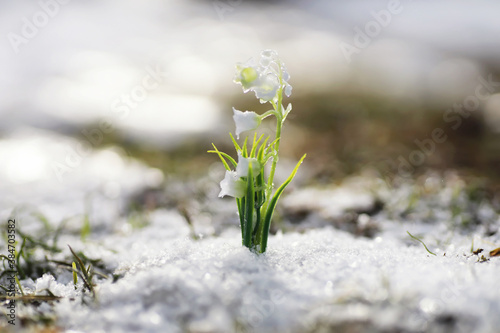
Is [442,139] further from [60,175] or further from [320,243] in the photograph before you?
[60,175]

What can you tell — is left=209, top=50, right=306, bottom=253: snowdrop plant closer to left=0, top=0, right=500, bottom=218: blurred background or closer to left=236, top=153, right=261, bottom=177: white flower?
left=236, top=153, right=261, bottom=177: white flower

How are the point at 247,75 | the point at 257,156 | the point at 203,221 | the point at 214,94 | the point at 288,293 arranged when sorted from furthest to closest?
1. the point at 214,94
2. the point at 203,221
3. the point at 257,156
4. the point at 247,75
5. the point at 288,293

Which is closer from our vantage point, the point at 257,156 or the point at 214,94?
the point at 257,156

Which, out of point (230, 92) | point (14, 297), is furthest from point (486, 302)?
point (230, 92)

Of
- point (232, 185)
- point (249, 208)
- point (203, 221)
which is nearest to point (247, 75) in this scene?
point (232, 185)

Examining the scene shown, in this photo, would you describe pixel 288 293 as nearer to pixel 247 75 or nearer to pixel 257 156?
pixel 257 156

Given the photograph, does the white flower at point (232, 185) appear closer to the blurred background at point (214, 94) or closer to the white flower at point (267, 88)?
the white flower at point (267, 88)
